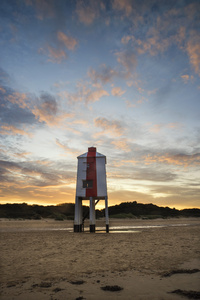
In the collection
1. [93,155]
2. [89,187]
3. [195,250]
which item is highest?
[93,155]

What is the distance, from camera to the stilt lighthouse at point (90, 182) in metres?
21.1

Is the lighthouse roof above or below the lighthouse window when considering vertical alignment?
above

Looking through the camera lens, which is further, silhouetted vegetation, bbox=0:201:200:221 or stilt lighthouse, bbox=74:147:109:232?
silhouetted vegetation, bbox=0:201:200:221

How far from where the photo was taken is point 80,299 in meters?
4.91

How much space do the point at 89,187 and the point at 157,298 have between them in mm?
16735

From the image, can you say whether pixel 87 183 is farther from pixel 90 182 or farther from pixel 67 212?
pixel 67 212

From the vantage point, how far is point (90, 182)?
21.6m

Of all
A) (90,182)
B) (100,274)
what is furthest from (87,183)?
(100,274)

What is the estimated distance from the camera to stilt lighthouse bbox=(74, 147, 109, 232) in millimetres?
21125

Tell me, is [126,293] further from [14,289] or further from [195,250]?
[195,250]

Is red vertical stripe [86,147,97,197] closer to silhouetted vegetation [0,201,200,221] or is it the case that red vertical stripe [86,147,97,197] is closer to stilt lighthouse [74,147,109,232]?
stilt lighthouse [74,147,109,232]

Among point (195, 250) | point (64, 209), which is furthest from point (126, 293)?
point (64, 209)

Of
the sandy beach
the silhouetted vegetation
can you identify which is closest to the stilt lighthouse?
the sandy beach

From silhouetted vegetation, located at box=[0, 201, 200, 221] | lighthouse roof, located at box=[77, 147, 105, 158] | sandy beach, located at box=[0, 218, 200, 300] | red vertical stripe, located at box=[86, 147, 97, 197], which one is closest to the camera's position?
sandy beach, located at box=[0, 218, 200, 300]
